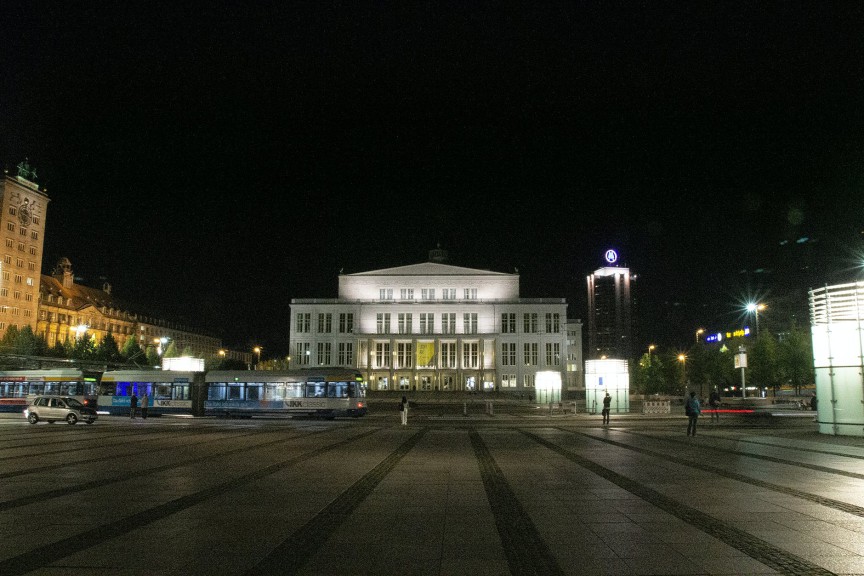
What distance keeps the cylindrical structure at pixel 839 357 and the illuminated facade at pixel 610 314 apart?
166 m

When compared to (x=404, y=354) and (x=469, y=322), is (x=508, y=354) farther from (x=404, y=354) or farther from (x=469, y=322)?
(x=404, y=354)

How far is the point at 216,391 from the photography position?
46750 millimetres

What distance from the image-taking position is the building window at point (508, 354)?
352ft

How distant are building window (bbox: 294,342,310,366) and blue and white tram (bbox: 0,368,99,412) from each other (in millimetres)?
58132

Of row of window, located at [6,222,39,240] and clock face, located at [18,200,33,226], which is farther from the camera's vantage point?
clock face, located at [18,200,33,226]

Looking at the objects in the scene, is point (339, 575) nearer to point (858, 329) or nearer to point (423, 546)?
point (423, 546)

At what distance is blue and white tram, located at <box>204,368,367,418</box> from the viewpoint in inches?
1768

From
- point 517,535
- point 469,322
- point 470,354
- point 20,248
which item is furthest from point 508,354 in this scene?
point 517,535

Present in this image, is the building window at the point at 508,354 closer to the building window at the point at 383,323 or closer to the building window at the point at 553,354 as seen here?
→ the building window at the point at 553,354

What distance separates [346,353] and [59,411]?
72.4m

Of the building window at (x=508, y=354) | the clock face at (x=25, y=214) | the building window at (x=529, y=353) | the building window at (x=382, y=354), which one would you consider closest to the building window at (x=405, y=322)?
the building window at (x=382, y=354)

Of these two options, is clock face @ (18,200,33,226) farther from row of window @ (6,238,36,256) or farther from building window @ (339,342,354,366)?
building window @ (339,342,354,366)

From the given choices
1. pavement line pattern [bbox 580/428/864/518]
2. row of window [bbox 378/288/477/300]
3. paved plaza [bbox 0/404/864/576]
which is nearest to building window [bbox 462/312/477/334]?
row of window [bbox 378/288/477/300]

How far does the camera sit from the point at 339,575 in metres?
7.25
